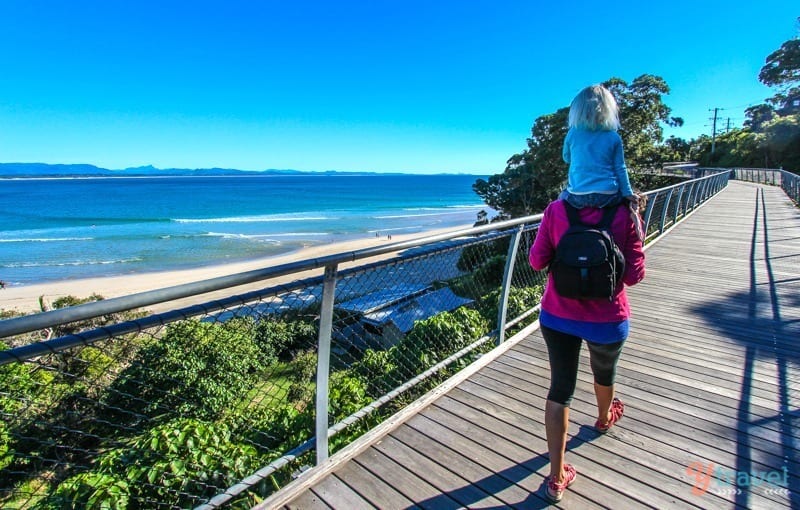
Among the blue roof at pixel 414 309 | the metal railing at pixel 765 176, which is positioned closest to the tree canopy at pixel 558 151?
the metal railing at pixel 765 176

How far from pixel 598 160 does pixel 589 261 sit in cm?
45

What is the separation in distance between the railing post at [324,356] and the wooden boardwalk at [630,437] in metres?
0.15

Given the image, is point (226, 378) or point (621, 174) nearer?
point (621, 174)

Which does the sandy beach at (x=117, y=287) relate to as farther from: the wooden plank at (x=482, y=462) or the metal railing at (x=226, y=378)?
the wooden plank at (x=482, y=462)

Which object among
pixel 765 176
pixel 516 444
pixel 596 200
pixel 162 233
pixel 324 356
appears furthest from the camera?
pixel 162 233

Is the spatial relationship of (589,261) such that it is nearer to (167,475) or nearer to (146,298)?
(146,298)

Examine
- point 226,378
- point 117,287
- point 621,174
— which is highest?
point 621,174

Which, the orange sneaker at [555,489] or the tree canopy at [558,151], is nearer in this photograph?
the orange sneaker at [555,489]

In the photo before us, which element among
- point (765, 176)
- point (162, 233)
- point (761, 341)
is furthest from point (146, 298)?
point (162, 233)

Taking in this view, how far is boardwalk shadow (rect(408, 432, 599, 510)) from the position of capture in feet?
5.93

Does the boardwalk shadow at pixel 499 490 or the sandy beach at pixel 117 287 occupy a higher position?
the boardwalk shadow at pixel 499 490

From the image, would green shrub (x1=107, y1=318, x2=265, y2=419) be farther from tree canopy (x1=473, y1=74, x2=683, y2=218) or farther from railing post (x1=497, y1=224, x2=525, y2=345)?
tree canopy (x1=473, y1=74, x2=683, y2=218)

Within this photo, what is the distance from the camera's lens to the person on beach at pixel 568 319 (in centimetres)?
164

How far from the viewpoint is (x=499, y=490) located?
74.2 inches
